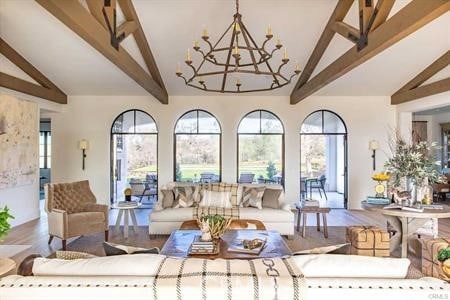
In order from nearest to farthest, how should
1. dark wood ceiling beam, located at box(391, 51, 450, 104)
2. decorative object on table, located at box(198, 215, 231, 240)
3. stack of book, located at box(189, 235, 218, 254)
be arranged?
stack of book, located at box(189, 235, 218, 254) < decorative object on table, located at box(198, 215, 231, 240) < dark wood ceiling beam, located at box(391, 51, 450, 104)

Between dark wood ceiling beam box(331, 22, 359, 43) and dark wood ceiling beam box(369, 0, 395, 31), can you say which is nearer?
dark wood ceiling beam box(369, 0, 395, 31)

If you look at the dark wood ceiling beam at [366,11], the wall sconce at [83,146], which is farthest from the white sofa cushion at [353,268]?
the wall sconce at [83,146]

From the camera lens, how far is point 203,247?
3246 millimetres

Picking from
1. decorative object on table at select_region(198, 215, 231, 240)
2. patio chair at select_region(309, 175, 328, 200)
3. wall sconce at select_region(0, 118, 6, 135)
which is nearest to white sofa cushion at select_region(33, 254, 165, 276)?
decorative object on table at select_region(198, 215, 231, 240)

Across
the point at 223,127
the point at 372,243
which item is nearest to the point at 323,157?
the point at 223,127

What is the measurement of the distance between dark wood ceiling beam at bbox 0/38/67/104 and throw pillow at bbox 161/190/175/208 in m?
3.49

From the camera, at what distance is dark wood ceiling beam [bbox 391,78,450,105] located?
635cm

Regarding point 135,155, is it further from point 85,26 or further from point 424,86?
point 424,86

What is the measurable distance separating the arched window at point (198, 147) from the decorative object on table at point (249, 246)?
4.76 meters

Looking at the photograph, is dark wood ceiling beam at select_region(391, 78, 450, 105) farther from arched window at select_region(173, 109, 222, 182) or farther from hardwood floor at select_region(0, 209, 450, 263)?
arched window at select_region(173, 109, 222, 182)

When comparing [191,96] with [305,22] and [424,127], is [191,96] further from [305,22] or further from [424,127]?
[424,127]

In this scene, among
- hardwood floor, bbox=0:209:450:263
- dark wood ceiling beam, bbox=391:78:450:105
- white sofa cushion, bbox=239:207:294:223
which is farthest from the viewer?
dark wood ceiling beam, bbox=391:78:450:105

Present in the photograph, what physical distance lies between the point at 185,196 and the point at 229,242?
206 cm

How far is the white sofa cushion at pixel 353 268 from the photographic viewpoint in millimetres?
1550
